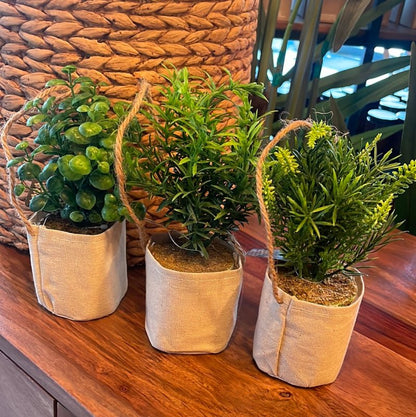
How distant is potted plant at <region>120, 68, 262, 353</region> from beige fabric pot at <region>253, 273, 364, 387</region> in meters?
0.04

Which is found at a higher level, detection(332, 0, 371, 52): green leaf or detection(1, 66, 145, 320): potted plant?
detection(332, 0, 371, 52): green leaf

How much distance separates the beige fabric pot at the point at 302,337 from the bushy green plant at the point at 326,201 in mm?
41

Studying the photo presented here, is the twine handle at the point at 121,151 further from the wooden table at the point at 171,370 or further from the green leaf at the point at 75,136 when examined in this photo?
the wooden table at the point at 171,370

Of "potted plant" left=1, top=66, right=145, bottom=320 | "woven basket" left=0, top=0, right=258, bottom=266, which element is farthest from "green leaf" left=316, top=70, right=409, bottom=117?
"potted plant" left=1, top=66, right=145, bottom=320

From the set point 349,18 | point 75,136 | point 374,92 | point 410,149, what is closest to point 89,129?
point 75,136

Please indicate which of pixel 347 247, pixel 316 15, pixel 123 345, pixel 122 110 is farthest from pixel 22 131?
pixel 316 15

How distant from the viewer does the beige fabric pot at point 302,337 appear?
1.55ft

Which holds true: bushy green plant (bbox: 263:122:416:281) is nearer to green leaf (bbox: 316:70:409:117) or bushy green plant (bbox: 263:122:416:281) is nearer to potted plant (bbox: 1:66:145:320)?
potted plant (bbox: 1:66:145:320)

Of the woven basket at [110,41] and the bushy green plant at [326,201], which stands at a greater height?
the woven basket at [110,41]

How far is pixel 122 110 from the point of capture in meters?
0.53

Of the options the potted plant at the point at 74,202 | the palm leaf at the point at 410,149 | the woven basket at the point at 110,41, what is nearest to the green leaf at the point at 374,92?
the palm leaf at the point at 410,149

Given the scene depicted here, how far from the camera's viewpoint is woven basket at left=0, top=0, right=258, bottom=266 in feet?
1.74

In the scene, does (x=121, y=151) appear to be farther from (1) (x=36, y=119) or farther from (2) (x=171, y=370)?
(2) (x=171, y=370)

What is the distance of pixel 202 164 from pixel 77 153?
0.13 meters
